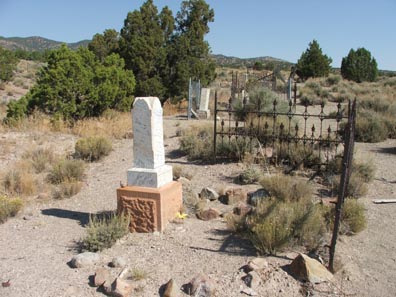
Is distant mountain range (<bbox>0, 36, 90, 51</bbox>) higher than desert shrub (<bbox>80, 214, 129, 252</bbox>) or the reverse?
higher

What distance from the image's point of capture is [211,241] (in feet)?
15.9

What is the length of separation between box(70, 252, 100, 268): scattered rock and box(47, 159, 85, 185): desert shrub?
10.6ft

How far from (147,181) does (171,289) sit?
1818mm

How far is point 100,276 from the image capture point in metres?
3.96

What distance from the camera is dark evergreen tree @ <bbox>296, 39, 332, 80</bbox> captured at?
30062mm

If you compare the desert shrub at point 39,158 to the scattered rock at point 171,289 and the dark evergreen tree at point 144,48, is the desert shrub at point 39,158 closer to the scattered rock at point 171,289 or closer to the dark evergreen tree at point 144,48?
the scattered rock at point 171,289

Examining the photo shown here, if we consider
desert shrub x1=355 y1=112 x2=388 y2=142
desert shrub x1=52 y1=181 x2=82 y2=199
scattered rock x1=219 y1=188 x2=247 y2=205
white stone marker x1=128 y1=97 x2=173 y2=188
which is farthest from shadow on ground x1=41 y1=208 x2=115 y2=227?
desert shrub x1=355 y1=112 x2=388 y2=142

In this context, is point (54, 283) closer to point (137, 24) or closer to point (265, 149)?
point (265, 149)

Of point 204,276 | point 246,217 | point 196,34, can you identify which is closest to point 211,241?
point 246,217

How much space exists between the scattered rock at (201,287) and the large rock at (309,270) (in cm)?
87

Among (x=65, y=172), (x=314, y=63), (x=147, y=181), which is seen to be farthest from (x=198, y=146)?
(x=314, y=63)

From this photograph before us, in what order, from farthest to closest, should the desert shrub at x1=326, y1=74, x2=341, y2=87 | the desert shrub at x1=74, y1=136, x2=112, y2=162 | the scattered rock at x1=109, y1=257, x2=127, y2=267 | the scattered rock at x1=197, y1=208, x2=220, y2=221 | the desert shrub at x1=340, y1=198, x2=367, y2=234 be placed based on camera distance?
the desert shrub at x1=326, y1=74, x2=341, y2=87 → the desert shrub at x1=74, y1=136, x2=112, y2=162 → the scattered rock at x1=197, y1=208, x2=220, y2=221 → the desert shrub at x1=340, y1=198, x2=367, y2=234 → the scattered rock at x1=109, y1=257, x2=127, y2=267

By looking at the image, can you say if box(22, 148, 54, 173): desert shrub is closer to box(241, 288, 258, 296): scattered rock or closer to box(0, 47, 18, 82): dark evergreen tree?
box(241, 288, 258, 296): scattered rock

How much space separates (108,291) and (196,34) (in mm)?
14896
